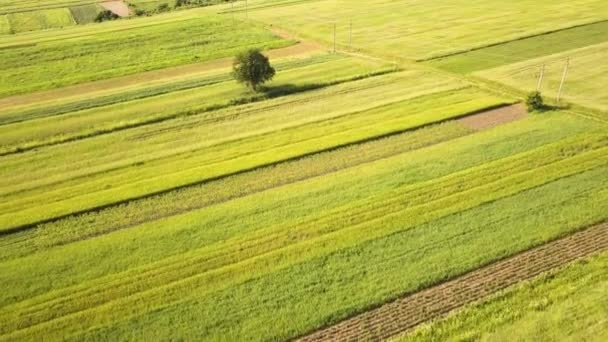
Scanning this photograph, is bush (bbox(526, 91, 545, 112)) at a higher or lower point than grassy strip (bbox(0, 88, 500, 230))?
higher

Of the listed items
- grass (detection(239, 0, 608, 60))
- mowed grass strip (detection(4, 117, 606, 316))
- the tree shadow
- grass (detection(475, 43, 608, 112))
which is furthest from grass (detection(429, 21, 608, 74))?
mowed grass strip (detection(4, 117, 606, 316))

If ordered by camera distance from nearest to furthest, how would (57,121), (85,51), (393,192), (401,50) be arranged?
(393,192) < (57,121) < (401,50) < (85,51)

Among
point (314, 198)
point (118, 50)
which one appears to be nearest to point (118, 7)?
point (118, 50)

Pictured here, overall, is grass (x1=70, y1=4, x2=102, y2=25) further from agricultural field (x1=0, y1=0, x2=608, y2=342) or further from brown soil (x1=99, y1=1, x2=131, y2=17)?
agricultural field (x1=0, y1=0, x2=608, y2=342)

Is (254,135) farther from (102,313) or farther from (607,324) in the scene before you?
(607,324)

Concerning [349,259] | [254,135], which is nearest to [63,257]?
[349,259]
